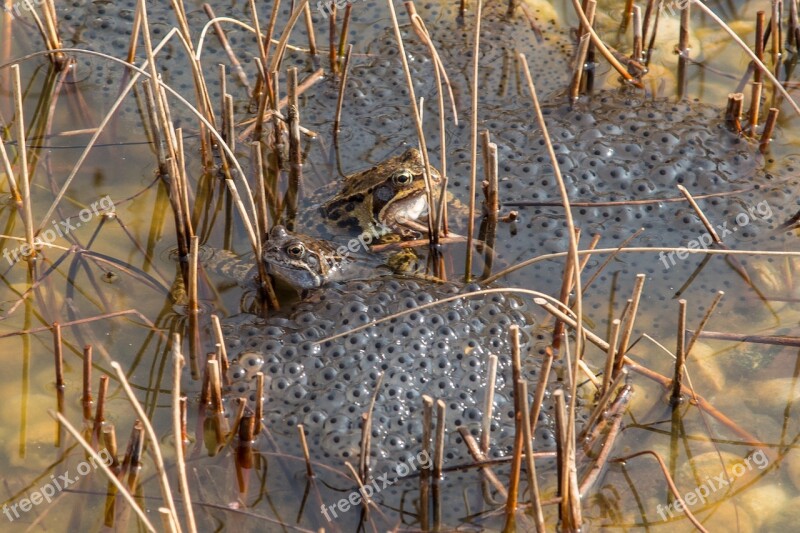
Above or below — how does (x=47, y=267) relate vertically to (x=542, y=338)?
above

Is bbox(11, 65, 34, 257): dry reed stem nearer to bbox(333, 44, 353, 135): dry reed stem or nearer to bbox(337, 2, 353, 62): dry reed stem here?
bbox(333, 44, 353, 135): dry reed stem

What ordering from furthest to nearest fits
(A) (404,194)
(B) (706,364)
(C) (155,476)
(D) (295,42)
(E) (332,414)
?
1. (D) (295,42)
2. (A) (404,194)
3. (B) (706,364)
4. (E) (332,414)
5. (C) (155,476)

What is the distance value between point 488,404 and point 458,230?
73.3 inches

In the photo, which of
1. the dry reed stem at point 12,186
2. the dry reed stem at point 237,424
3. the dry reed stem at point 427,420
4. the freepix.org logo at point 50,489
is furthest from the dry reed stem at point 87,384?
the dry reed stem at point 427,420

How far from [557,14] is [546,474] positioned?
3.76 m

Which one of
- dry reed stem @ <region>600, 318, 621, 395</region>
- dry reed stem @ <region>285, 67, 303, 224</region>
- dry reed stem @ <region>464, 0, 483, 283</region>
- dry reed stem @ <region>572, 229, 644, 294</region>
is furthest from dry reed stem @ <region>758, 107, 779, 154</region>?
dry reed stem @ <region>285, 67, 303, 224</region>

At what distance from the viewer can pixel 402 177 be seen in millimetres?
5047

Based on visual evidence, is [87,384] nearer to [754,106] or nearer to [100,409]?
[100,409]

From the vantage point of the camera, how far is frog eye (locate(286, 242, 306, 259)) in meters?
4.61

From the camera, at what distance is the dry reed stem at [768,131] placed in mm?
5324

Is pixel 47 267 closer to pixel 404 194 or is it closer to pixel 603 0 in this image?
pixel 404 194

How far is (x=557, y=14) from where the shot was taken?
6484 millimetres

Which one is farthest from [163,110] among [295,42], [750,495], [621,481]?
[750,495]

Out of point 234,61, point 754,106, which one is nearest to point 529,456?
point 754,106
